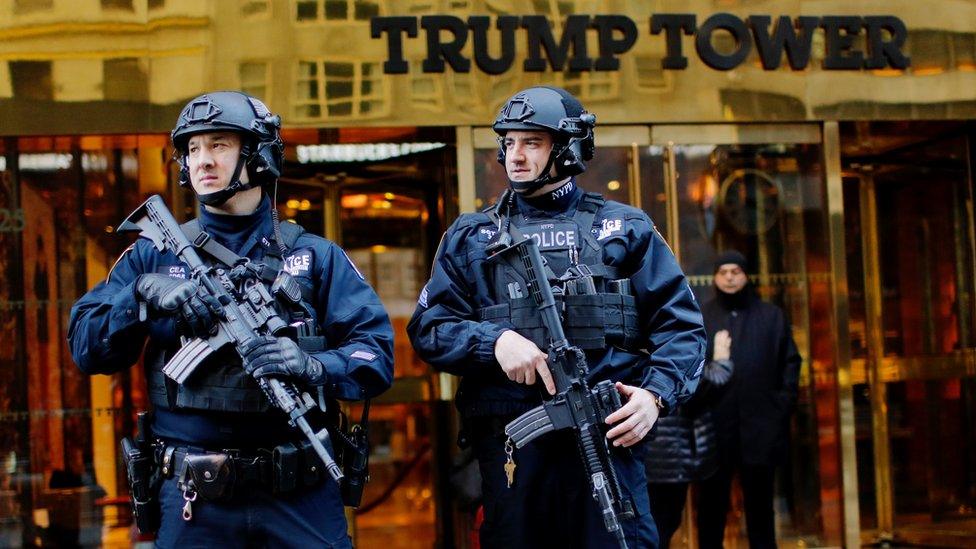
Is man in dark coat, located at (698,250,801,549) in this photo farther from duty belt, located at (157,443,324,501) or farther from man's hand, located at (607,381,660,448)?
duty belt, located at (157,443,324,501)

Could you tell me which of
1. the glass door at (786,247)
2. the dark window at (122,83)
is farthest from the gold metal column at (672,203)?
the dark window at (122,83)

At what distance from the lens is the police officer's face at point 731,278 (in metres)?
7.59

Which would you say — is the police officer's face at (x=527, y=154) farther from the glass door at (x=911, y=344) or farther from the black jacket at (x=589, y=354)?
the glass door at (x=911, y=344)

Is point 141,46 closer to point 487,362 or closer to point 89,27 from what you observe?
point 89,27

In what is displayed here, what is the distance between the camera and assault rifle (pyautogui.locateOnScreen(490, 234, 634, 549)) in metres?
4.34

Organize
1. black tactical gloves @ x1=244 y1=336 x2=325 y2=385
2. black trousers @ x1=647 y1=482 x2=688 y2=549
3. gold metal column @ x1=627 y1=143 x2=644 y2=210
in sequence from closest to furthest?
black tactical gloves @ x1=244 y1=336 x2=325 y2=385 < black trousers @ x1=647 y1=482 x2=688 y2=549 < gold metal column @ x1=627 y1=143 x2=644 y2=210

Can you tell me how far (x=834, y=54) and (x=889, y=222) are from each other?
6.08ft

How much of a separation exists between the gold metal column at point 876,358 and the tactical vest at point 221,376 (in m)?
5.94

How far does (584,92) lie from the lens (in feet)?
25.0

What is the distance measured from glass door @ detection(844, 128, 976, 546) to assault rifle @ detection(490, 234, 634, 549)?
5.06 meters

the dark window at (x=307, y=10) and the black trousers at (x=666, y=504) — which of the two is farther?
the dark window at (x=307, y=10)

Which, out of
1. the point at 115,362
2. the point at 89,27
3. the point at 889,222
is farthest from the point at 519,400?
the point at 889,222

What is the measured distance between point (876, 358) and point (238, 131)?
624 cm

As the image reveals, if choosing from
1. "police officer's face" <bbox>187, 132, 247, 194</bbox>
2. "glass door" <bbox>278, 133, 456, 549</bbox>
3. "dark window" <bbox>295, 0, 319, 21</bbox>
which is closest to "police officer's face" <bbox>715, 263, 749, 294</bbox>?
"glass door" <bbox>278, 133, 456, 549</bbox>
